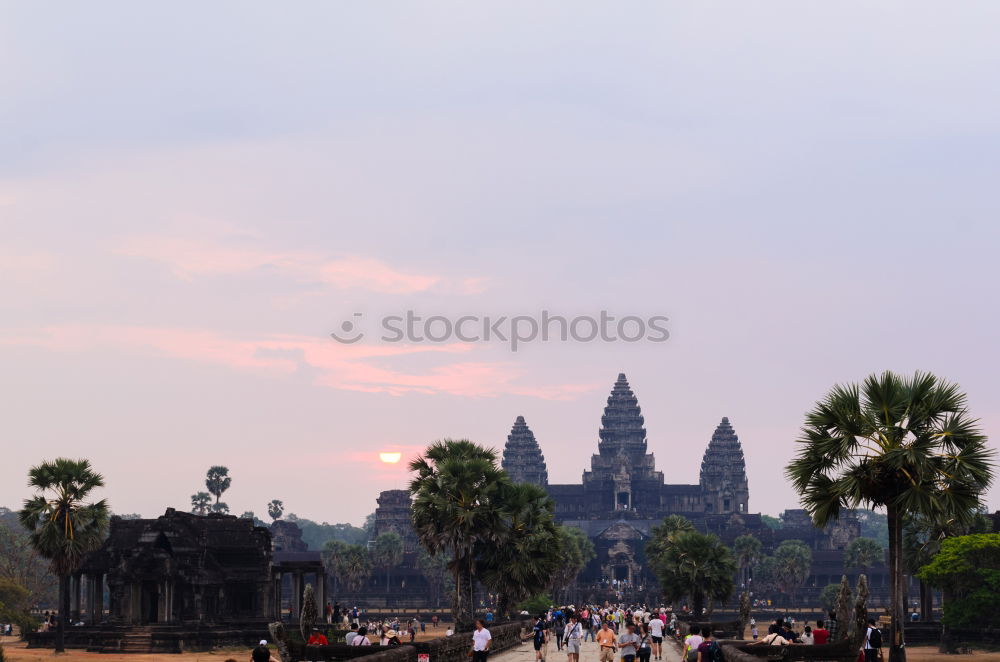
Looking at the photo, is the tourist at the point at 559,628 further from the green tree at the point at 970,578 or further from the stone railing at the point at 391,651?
the green tree at the point at 970,578

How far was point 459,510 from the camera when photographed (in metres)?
57.2

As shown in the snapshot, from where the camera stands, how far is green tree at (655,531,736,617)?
7175cm

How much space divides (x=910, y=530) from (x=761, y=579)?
9788 centimetres

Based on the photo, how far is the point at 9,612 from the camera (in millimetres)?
79375

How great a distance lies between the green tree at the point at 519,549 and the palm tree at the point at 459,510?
70 centimetres

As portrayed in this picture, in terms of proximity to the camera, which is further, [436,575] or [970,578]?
[436,575]

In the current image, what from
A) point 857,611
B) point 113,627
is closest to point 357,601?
point 113,627

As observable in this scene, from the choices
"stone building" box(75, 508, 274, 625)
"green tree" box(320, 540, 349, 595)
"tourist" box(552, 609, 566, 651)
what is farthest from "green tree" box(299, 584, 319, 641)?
"green tree" box(320, 540, 349, 595)

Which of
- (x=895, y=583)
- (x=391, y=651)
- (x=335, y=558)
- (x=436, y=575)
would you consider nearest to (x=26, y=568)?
(x=335, y=558)

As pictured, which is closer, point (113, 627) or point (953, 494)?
point (953, 494)

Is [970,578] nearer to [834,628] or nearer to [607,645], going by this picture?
[834,628]

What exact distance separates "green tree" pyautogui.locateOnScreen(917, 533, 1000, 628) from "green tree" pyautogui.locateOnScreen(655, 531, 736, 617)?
13.1 m

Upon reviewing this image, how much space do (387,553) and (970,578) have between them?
119 meters

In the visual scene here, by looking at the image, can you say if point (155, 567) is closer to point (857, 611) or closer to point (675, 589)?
Answer: point (675, 589)
